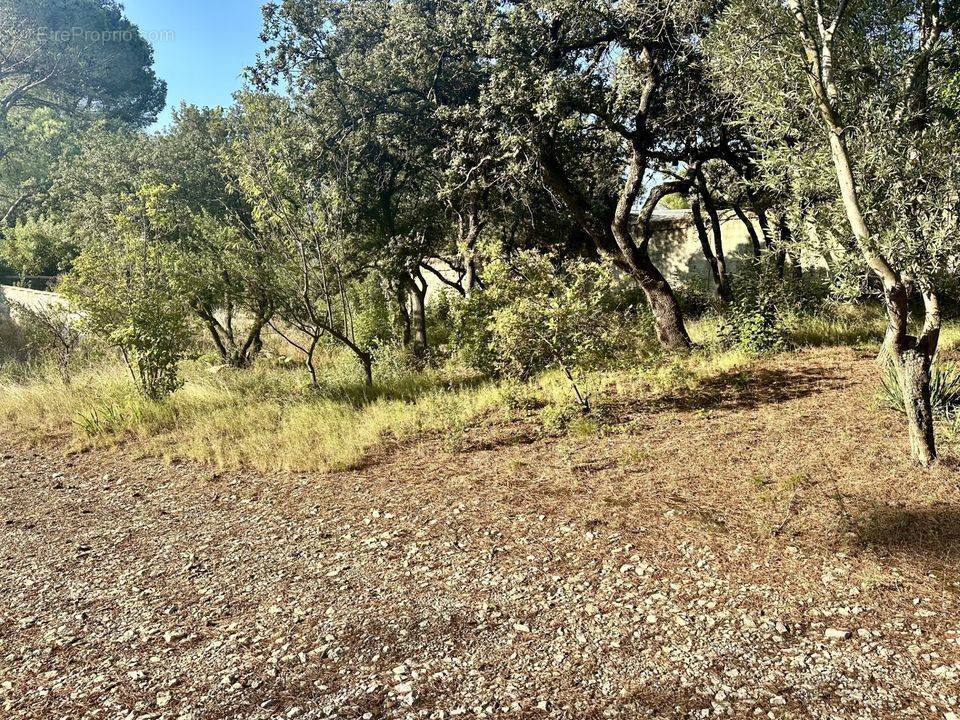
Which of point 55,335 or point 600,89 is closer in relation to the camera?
point 600,89

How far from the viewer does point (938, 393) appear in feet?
21.2

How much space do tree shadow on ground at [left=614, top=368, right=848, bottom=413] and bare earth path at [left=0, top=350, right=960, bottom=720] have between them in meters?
0.78

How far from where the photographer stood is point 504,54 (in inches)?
367

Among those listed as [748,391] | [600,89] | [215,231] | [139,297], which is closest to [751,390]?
[748,391]

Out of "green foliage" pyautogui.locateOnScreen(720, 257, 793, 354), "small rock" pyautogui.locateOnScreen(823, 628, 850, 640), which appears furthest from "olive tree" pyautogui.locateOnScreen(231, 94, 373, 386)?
"small rock" pyautogui.locateOnScreen(823, 628, 850, 640)

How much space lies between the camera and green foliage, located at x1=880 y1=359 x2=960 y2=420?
6336mm

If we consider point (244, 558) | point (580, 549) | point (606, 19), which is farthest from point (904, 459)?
point (606, 19)

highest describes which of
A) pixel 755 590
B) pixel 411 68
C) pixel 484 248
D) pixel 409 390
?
pixel 411 68

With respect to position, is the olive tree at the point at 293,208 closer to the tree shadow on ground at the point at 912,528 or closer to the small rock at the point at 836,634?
the tree shadow on ground at the point at 912,528

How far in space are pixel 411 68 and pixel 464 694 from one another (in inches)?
426

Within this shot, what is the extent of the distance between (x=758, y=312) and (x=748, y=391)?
252 cm

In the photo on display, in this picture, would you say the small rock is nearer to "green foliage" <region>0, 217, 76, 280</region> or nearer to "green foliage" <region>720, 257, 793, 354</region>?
"green foliage" <region>720, 257, 793, 354</region>

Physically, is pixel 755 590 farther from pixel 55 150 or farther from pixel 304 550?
pixel 55 150

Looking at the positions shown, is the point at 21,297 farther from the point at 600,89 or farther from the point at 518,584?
the point at 518,584
